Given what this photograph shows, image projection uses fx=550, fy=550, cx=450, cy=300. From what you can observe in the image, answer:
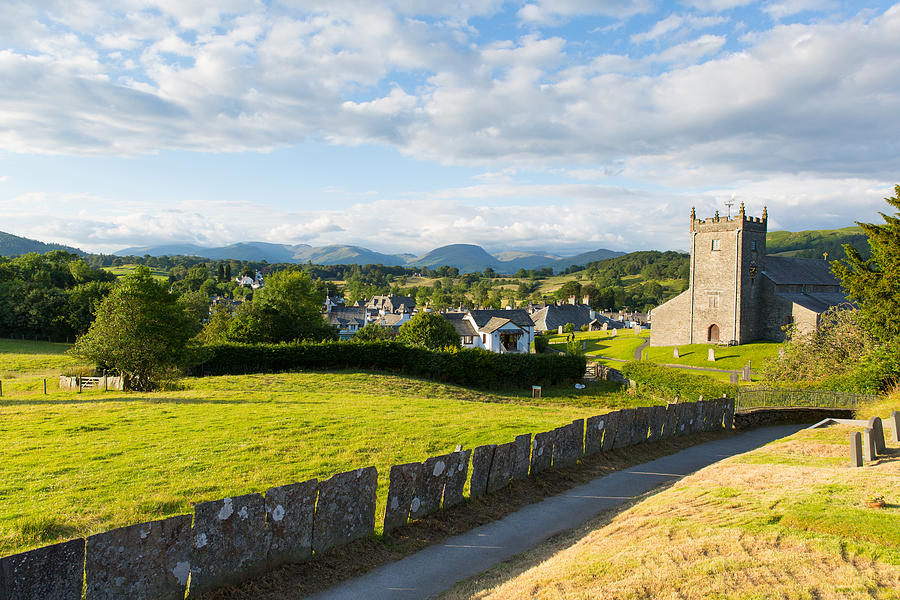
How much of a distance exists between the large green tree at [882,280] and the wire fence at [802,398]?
3984 mm

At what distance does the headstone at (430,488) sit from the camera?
1141 centimetres

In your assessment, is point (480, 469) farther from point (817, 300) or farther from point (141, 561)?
point (817, 300)

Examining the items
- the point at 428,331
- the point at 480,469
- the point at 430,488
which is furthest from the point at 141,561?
the point at 428,331

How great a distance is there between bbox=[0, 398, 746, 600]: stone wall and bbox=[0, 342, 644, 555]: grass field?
182cm

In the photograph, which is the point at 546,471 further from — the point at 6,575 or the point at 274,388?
the point at 274,388

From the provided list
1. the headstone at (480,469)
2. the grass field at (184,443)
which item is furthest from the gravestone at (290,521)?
the headstone at (480,469)

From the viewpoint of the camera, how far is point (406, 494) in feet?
36.5


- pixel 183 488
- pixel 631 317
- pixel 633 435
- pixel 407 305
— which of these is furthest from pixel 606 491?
pixel 407 305

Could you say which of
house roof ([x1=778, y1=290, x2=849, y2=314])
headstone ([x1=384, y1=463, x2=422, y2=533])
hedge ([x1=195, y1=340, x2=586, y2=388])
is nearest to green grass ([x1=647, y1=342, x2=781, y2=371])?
house roof ([x1=778, y1=290, x2=849, y2=314])

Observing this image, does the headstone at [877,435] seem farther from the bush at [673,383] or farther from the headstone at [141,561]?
the headstone at [141,561]

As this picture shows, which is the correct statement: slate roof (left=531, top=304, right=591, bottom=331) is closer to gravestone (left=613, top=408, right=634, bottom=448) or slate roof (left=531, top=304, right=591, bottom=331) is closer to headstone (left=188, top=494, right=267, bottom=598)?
gravestone (left=613, top=408, right=634, bottom=448)

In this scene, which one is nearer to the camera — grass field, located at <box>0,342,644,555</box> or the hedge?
grass field, located at <box>0,342,644,555</box>

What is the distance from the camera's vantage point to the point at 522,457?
14.4 metres

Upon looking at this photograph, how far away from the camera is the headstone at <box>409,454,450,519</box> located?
37.4 ft
